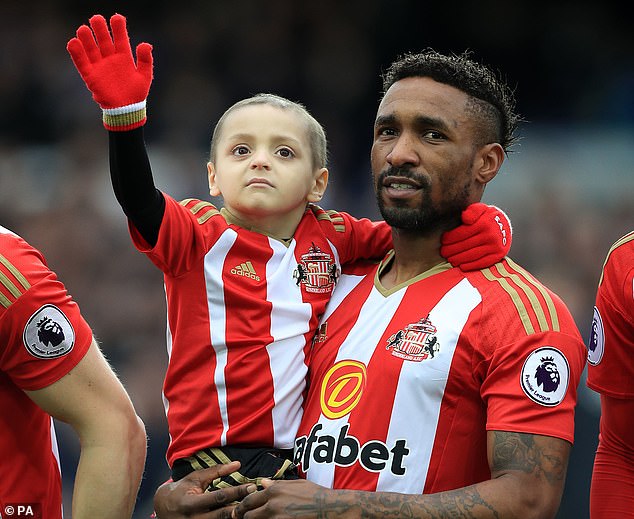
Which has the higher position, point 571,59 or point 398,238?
point 571,59

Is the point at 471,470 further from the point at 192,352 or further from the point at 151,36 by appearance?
the point at 151,36

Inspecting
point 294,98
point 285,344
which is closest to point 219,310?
point 285,344

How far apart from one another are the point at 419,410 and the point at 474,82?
1014mm

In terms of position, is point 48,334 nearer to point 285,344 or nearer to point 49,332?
point 49,332

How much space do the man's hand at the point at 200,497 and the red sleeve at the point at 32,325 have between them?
1.50 feet

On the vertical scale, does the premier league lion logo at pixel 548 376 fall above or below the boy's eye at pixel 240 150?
below

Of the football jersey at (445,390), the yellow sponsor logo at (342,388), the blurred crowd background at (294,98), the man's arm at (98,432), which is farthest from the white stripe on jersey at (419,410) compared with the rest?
the blurred crowd background at (294,98)

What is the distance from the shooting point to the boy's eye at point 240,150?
3145mm

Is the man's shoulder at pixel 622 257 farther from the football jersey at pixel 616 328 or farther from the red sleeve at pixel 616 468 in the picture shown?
the red sleeve at pixel 616 468

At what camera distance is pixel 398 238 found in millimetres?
3199

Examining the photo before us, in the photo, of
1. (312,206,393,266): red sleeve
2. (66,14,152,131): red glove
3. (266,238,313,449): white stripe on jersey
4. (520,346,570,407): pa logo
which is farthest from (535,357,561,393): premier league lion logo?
(66,14,152,131): red glove

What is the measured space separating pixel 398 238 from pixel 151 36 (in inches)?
206

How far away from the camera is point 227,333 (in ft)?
9.53

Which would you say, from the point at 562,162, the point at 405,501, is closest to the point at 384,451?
the point at 405,501
